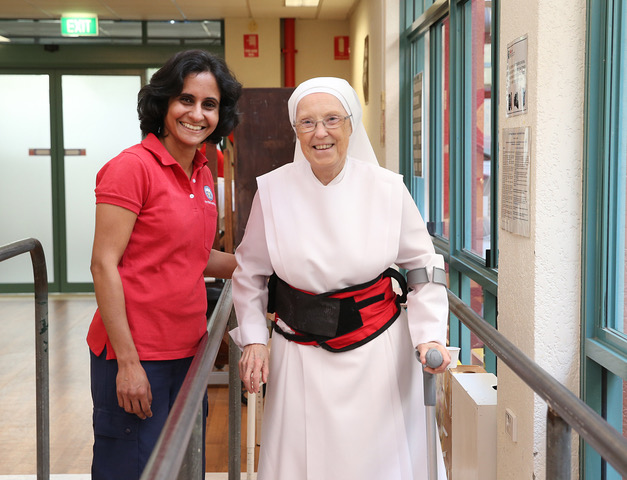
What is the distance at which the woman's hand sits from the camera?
1.90 meters

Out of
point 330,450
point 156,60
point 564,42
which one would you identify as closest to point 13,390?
point 330,450

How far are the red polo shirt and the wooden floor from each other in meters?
2.18

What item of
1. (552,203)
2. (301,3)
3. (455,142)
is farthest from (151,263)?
(301,3)

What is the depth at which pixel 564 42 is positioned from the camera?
2383mm

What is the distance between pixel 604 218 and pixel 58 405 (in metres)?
3.86

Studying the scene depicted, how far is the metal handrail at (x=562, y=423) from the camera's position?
114 centimetres

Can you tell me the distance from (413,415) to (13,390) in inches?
160

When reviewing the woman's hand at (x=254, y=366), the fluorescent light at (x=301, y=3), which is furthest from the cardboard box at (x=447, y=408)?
the fluorescent light at (x=301, y=3)

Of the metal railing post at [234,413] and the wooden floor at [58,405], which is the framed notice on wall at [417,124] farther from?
the metal railing post at [234,413]

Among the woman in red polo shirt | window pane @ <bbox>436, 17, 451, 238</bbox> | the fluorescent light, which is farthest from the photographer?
the fluorescent light

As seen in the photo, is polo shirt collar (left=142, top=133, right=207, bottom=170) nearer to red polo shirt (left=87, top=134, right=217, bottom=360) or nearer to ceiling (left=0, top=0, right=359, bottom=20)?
red polo shirt (left=87, top=134, right=217, bottom=360)

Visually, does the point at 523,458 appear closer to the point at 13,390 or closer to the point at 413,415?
the point at 413,415

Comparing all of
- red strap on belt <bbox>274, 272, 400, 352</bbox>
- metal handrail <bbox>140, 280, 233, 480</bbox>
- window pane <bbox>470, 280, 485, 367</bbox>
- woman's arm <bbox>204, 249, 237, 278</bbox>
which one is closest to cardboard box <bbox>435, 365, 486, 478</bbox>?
window pane <bbox>470, 280, 485, 367</bbox>

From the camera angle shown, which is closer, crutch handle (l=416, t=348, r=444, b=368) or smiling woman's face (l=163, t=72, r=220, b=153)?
crutch handle (l=416, t=348, r=444, b=368)
